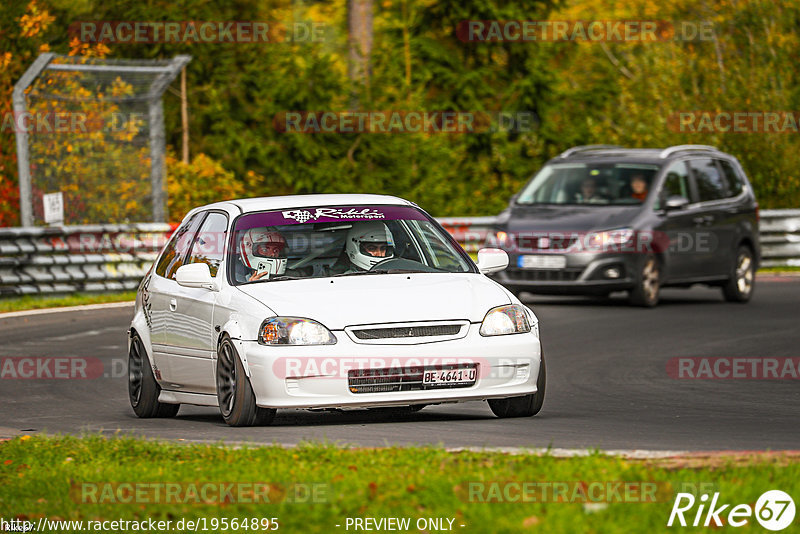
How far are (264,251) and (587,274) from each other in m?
9.97

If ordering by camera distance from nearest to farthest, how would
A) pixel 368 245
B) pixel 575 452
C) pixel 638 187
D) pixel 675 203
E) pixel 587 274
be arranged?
1. pixel 575 452
2. pixel 368 245
3. pixel 587 274
4. pixel 675 203
5. pixel 638 187

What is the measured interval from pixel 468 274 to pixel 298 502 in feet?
13.6

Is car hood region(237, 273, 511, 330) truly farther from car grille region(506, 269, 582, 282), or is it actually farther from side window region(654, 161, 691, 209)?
side window region(654, 161, 691, 209)

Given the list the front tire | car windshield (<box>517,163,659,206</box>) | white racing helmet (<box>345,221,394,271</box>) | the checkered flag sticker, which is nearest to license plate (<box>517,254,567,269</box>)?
car windshield (<box>517,163,659,206</box>)

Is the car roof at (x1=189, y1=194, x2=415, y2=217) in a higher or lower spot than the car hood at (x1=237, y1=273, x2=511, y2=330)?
higher

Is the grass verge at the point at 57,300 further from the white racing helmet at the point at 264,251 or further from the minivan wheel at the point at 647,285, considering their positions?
the white racing helmet at the point at 264,251

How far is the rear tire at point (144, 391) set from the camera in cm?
1170

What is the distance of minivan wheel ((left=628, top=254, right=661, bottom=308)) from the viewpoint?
20656mm

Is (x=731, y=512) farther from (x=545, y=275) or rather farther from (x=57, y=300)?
(x=57, y=300)

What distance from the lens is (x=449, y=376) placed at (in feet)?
32.8

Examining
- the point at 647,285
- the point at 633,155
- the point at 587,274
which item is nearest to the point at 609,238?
the point at 587,274

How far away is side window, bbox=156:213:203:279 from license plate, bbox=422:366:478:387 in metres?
2.61

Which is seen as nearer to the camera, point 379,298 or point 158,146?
point 379,298

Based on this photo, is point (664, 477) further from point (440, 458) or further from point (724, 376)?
point (724, 376)
